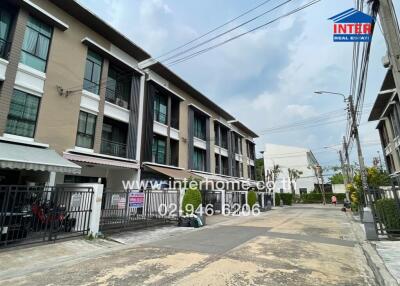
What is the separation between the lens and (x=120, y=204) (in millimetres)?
11797

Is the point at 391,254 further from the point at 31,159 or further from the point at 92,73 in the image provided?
the point at 92,73

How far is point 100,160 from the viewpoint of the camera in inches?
580

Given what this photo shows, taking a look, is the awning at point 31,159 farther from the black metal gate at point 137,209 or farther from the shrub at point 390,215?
the shrub at point 390,215

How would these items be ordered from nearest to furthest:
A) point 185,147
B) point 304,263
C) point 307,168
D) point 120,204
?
point 304,263, point 120,204, point 185,147, point 307,168

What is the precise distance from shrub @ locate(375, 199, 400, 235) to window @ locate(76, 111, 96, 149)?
14867 mm

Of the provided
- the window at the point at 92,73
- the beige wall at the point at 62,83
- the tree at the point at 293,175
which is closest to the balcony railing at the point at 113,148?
the beige wall at the point at 62,83

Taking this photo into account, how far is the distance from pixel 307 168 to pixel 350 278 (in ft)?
179

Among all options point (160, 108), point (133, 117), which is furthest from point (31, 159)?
point (160, 108)

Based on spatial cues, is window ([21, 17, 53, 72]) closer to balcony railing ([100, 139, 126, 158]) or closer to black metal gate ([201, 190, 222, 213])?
balcony railing ([100, 139, 126, 158])

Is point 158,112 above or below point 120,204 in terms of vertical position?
above

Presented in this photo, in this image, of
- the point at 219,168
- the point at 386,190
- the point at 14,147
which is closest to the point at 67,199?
the point at 14,147

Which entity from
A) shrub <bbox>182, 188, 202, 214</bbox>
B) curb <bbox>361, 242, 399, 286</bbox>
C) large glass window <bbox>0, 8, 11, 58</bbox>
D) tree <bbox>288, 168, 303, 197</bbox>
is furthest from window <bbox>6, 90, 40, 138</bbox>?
tree <bbox>288, 168, 303, 197</bbox>

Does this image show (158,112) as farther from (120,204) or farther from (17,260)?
(17,260)

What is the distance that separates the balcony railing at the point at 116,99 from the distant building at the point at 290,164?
43779 millimetres
